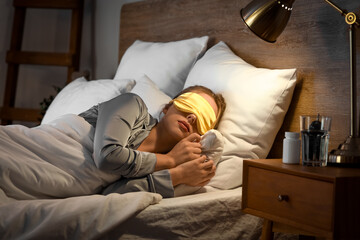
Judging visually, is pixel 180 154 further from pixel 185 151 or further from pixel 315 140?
pixel 315 140

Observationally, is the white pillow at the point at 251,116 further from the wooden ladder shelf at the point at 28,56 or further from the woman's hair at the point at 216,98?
the wooden ladder shelf at the point at 28,56

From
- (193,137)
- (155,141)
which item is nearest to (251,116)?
(193,137)

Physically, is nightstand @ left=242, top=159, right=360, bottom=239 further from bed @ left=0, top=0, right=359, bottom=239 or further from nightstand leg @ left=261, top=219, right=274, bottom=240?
bed @ left=0, top=0, right=359, bottom=239

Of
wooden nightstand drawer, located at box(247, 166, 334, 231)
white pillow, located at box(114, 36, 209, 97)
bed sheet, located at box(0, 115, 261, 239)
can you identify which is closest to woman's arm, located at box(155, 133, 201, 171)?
bed sheet, located at box(0, 115, 261, 239)

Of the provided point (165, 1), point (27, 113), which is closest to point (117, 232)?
point (165, 1)

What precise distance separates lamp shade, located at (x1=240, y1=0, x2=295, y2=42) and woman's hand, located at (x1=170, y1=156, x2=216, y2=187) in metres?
0.45

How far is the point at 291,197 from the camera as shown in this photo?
1.30 metres

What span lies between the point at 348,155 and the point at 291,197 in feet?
0.69

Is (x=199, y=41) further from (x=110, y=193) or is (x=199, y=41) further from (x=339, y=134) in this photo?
(x=110, y=193)

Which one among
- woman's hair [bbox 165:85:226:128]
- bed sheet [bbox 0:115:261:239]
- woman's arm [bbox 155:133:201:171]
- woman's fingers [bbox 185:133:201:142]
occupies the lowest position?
bed sheet [bbox 0:115:261:239]

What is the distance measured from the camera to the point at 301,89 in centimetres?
178

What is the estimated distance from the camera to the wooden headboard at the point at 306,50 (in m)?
1.63

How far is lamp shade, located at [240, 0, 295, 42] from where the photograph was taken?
5.01ft

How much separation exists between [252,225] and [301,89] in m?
0.54
